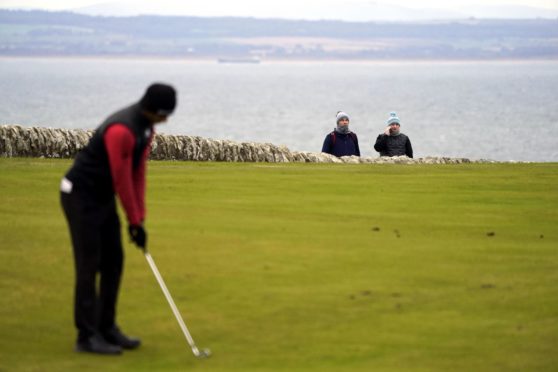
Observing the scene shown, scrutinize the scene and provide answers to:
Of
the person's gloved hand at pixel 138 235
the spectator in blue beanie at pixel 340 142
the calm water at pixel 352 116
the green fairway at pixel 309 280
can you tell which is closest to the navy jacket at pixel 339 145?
the spectator in blue beanie at pixel 340 142

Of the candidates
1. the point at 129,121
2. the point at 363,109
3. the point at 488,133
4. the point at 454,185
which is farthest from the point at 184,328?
the point at 363,109

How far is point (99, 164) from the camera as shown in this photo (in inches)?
356

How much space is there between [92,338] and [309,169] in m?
9.44

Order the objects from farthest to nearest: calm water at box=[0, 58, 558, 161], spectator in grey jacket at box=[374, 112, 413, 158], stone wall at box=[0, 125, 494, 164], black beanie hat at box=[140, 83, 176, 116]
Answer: calm water at box=[0, 58, 558, 161], spectator in grey jacket at box=[374, 112, 413, 158], stone wall at box=[0, 125, 494, 164], black beanie hat at box=[140, 83, 176, 116]

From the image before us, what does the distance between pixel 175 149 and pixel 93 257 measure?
11703mm

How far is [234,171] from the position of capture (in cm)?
1738

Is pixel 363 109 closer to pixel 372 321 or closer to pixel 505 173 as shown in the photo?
pixel 505 173

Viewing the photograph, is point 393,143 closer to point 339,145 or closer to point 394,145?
point 394,145

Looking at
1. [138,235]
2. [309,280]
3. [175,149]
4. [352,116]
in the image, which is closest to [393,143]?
[175,149]

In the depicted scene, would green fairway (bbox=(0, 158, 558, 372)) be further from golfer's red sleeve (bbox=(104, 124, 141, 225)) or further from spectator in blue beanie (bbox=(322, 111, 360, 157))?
spectator in blue beanie (bbox=(322, 111, 360, 157))

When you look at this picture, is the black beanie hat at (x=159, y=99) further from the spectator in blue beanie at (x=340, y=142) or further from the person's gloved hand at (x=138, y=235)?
the spectator in blue beanie at (x=340, y=142)

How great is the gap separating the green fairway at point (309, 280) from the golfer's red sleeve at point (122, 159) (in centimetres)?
110

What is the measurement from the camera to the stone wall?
1984 centimetres

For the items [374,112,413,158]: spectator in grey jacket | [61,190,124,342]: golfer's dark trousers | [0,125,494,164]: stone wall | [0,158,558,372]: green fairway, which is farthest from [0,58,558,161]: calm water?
[61,190,124,342]: golfer's dark trousers
